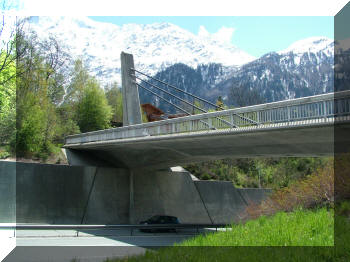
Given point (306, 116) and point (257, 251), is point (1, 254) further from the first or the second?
point (306, 116)

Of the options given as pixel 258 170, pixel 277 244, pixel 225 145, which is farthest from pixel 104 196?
pixel 258 170

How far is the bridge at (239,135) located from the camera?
16.4 m

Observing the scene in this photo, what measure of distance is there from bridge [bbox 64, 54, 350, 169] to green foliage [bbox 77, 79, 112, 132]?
18666 millimetres

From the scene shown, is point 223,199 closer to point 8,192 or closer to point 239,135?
point 8,192

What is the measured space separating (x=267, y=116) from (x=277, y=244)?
8.25 m

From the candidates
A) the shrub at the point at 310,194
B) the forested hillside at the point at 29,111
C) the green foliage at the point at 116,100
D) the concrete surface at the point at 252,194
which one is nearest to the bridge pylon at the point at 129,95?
the forested hillside at the point at 29,111

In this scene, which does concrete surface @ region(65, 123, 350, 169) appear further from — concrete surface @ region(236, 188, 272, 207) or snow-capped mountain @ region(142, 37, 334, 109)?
snow-capped mountain @ region(142, 37, 334, 109)

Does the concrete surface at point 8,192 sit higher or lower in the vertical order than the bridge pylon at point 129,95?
lower

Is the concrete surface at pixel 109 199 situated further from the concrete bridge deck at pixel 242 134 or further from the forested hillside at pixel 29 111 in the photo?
the forested hillside at pixel 29 111

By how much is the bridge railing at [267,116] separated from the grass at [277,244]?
4.02 meters

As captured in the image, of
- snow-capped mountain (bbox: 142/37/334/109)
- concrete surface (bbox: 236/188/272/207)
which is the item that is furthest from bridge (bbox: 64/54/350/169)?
snow-capped mountain (bbox: 142/37/334/109)

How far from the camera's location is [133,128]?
2714 centimetres

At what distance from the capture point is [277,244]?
442 inches

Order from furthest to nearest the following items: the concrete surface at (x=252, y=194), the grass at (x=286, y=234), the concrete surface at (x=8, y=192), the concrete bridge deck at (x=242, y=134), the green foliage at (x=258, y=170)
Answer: the green foliage at (x=258, y=170) → the concrete surface at (x=252, y=194) → the concrete surface at (x=8, y=192) → the concrete bridge deck at (x=242, y=134) → the grass at (x=286, y=234)
